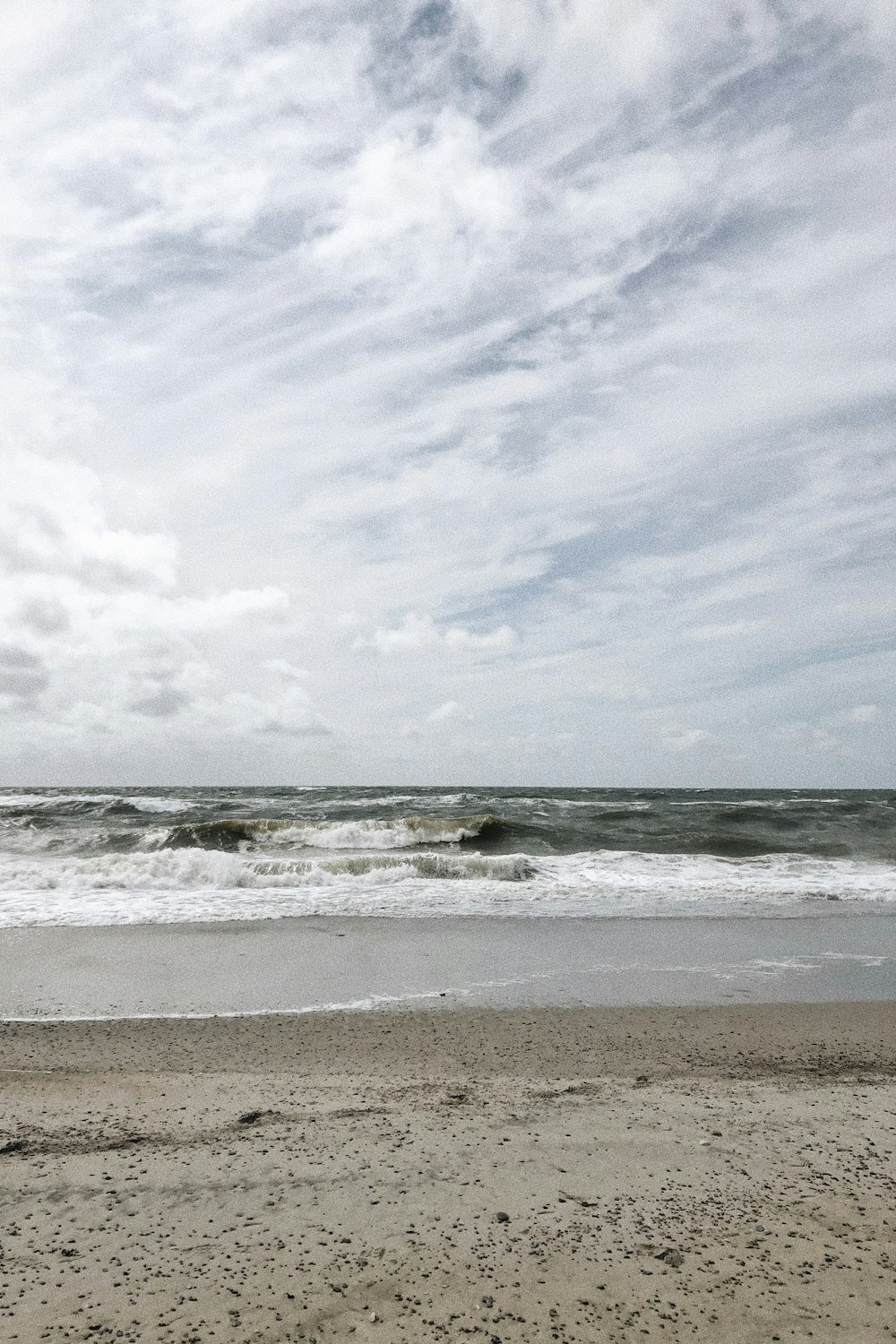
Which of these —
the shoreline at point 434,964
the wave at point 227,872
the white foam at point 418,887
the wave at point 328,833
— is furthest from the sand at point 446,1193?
the wave at point 328,833

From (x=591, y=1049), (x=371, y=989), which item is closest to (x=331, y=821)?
(x=371, y=989)

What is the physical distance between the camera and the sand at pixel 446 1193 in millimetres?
2811

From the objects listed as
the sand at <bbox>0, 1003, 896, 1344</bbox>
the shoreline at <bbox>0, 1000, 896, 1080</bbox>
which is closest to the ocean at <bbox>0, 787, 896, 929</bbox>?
the shoreline at <bbox>0, 1000, 896, 1080</bbox>

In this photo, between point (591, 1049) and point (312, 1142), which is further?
point (591, 1049)

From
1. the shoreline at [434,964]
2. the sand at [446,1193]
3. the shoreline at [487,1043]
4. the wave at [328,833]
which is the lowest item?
→ the wave at [328,833]

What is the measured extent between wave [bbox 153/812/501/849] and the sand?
19217mm

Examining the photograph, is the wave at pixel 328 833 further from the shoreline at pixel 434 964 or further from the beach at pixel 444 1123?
the shoreline at pixel 434 964

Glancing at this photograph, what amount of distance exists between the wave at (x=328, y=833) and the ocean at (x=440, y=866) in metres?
0.08

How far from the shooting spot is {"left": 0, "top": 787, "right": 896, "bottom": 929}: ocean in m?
12.7

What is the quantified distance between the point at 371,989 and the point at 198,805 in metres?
33.2

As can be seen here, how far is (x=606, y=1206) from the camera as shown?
3.52 meters

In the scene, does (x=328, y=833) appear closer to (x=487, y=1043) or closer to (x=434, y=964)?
(x=434, y=964)

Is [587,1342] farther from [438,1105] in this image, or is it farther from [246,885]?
[246,885]

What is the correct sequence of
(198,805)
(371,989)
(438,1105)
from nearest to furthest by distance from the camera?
(438,1105), (371,989), (198,805)
